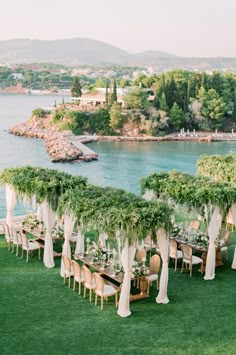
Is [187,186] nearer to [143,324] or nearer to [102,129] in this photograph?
[143,324]

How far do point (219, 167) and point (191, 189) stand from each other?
198 inches

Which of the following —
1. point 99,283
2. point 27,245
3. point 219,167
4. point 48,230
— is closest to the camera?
point 99,283

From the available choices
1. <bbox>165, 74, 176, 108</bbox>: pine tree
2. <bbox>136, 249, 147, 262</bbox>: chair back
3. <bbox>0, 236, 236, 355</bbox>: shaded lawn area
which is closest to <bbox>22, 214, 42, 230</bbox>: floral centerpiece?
<bbox>0, 236, 236, 355</bbox>: shaded lawn area

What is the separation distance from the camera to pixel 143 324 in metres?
9.50

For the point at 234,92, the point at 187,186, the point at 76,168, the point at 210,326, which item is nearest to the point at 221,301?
the point at 210,326

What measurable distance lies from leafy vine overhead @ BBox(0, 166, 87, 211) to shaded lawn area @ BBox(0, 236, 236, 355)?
210cm

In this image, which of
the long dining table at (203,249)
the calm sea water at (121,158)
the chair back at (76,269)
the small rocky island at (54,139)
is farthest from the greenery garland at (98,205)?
the small rocky island at (54,139)

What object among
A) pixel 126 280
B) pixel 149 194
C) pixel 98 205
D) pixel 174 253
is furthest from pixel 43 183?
pixel 174 253

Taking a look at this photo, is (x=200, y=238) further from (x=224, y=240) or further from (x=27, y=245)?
(x=27, y=245)

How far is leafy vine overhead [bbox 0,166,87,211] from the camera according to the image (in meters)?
12.5

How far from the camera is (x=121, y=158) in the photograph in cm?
5375

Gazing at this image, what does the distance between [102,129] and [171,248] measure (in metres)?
58.5

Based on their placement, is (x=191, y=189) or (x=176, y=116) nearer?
(x=191, y=189)

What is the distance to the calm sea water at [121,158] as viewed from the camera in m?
44.2
